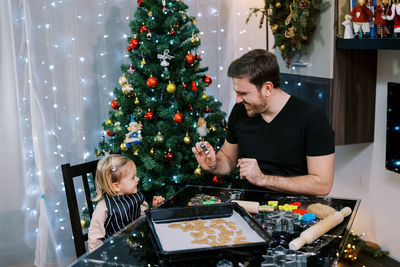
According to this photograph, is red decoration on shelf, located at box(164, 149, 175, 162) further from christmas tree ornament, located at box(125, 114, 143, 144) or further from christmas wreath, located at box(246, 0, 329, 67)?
christmas wreath, located at box(246, 0, 329, 67)

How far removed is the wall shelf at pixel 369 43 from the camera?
2.61 metres

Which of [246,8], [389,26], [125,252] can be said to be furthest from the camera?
[246,8]

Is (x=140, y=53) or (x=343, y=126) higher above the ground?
(x=140, y=53)

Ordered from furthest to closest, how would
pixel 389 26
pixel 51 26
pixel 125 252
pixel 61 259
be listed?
pixel 61 259 < pixel 51 26 < pixel 389 26 < pixel 125 252

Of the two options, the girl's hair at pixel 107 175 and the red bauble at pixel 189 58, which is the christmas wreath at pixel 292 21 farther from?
the girl's hair at pixel 107 175

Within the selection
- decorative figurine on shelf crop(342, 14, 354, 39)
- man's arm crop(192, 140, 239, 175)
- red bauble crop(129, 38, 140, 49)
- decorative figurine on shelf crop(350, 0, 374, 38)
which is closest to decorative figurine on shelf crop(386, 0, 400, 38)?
decorative figurine on shelf crop(350, 0, 374, 38)

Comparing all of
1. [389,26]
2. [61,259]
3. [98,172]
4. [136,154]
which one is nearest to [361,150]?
[389,26]

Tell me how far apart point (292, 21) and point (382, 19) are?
595 mm

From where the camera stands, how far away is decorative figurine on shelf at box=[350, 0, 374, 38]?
2.76 metres

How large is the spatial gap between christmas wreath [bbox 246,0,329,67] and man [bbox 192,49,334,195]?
2.90 ft

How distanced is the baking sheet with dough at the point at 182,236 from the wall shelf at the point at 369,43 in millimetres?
1543

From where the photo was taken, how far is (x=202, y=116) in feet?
9.48

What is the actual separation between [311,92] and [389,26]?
2.26ft

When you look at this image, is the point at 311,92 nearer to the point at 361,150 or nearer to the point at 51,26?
the point at 361,150
